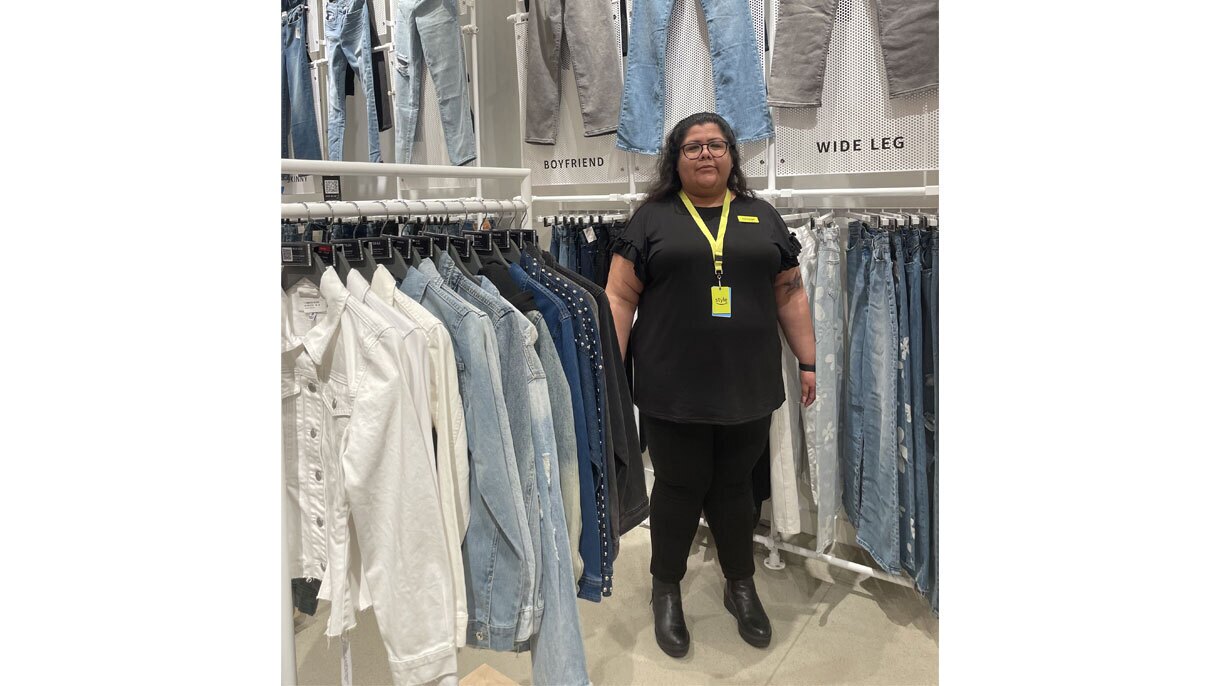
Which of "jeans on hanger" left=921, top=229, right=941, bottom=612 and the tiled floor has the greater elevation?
"jeans on hanger" left=921, top=229, right=941, bottom=612

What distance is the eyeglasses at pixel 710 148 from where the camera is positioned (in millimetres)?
2188

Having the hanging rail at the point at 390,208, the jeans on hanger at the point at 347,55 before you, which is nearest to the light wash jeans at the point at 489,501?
the hanging rail at the point at 390,208

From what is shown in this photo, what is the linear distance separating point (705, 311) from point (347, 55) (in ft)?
7.68

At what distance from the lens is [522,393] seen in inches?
57.4

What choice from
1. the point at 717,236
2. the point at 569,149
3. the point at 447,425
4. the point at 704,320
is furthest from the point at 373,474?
the point at 569,149

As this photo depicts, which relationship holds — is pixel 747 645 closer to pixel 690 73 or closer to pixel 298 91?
pixel 690 73

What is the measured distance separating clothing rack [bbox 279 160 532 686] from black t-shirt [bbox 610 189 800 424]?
0.41 meters

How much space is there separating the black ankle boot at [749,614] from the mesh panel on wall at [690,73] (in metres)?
1.44

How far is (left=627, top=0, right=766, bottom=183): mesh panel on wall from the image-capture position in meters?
2.65

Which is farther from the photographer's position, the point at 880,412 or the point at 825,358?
the point at 825,358

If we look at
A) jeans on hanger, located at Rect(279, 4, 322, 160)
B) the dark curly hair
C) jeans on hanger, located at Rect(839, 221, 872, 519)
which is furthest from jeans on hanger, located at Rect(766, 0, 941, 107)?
jeans on hanger, located at Rect(279, 4, 322, 160)

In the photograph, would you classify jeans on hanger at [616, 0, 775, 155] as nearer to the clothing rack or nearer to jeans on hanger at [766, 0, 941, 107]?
jeans on hanger at [766, 0, 941, 107]

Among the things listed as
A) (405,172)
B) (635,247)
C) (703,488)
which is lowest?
(703,488)

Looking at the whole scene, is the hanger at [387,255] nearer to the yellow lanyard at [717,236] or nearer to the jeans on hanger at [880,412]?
the yellow lanyard at [717,236]
